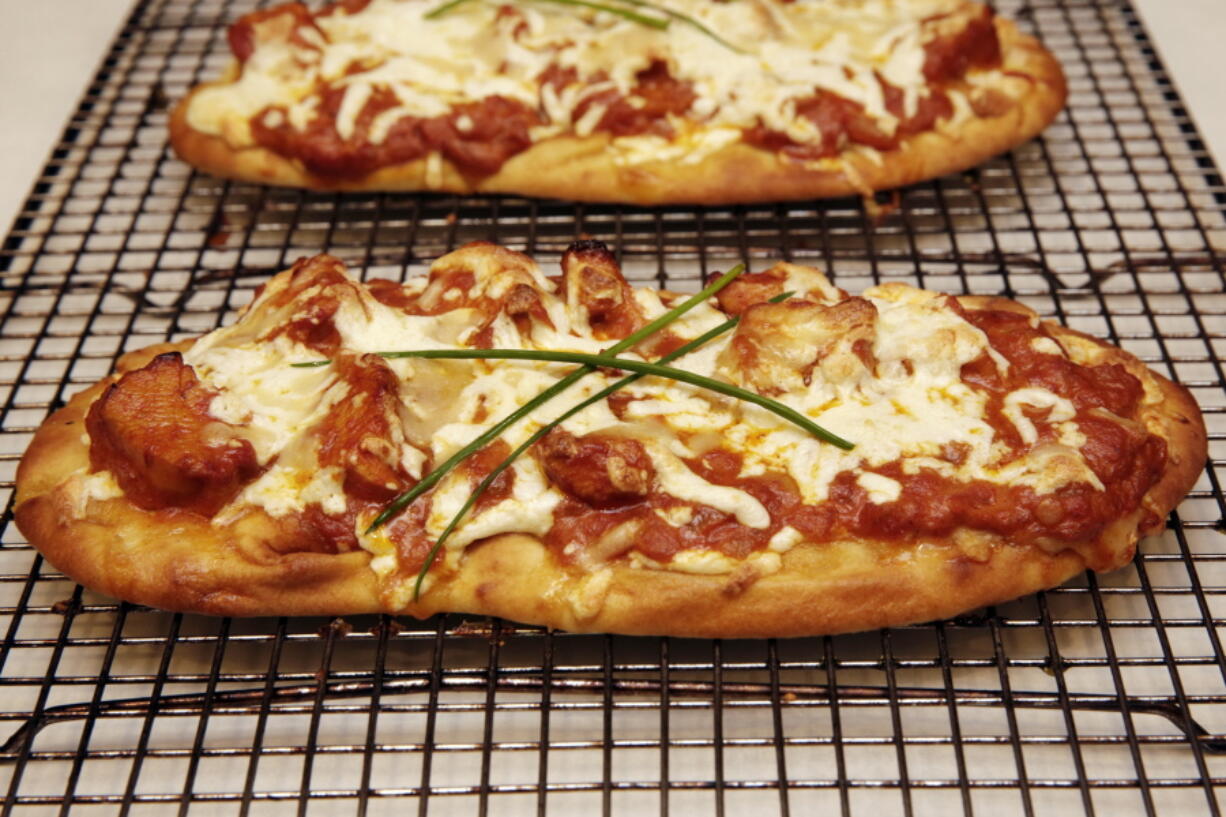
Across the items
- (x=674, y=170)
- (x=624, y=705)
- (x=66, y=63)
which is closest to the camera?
(x=624, y=705)

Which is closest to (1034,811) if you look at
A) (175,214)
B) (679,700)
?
(679,700)

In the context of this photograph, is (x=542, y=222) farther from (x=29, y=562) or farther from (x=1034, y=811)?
(x=1034, y=811)

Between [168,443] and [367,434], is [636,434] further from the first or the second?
[168,443]

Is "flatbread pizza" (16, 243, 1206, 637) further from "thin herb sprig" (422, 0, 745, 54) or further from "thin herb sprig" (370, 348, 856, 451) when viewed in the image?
"thin herb sprig" (422, 0, 745, 54)

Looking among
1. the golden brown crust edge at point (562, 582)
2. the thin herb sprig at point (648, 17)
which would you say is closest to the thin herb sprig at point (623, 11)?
the thin herb sprig at point (648, 17)

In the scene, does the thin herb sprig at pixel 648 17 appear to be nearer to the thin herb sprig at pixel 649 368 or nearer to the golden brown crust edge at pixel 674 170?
the golden brown crust edge at pixel 674 170

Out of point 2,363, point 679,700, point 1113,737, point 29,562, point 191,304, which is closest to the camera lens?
point 1113,737

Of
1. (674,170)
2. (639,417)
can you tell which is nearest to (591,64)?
(674,170)
